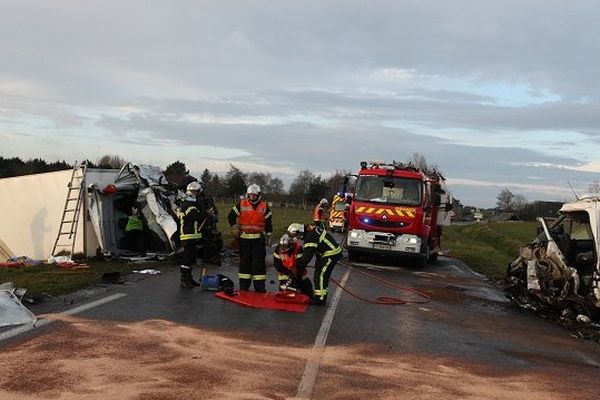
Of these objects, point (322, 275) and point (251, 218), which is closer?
Answer: point (322, 275)

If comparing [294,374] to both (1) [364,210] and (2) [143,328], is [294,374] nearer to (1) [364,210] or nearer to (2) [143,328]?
(2) [143,328]

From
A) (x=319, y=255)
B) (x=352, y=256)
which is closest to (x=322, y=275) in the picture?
(x=319, y=255)

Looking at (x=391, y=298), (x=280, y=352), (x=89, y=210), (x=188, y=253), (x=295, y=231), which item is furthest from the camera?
(x=89, y=210)

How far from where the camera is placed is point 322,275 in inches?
373

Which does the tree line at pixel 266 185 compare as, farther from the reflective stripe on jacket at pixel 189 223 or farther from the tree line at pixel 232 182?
the reflective stripe on jacket at pixel 189 223

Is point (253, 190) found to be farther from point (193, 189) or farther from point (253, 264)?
point (193, 189)

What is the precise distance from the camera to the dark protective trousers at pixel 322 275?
9.37 meters

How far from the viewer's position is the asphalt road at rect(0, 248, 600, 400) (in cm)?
509

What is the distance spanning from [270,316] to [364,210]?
8.44 m

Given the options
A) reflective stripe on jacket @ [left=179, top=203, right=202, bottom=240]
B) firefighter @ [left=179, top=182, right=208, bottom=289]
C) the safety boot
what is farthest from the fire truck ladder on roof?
the safety boot

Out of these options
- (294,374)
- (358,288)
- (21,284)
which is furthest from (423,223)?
(294,374)

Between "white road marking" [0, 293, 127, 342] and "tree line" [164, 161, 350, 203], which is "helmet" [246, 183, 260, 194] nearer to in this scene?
"white road marking" [0, 293, 127, 342]

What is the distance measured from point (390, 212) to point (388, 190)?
74 centimetres

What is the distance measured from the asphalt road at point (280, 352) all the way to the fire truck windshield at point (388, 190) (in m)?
6.30
